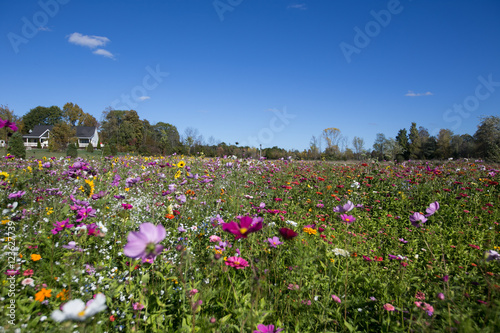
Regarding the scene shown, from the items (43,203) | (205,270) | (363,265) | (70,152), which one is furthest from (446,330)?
(70,152)

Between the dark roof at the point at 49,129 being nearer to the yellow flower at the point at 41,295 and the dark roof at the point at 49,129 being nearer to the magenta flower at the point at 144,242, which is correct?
the yellow flower at the point at 41,295

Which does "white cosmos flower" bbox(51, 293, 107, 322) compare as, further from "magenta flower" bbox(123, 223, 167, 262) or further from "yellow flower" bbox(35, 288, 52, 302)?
"yellow flower" bbox(35, 288, 52, 302)

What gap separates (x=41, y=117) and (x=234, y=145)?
60474mm

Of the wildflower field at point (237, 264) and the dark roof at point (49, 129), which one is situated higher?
the dark roof at point (49, 129)

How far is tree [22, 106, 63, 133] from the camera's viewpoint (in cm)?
6009

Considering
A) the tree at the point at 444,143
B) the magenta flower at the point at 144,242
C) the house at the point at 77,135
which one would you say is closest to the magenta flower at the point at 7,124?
the magenta flower at the point at 144,242

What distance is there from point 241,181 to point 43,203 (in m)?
3.66

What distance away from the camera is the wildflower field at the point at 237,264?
1332mm

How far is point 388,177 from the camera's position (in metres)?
5.81

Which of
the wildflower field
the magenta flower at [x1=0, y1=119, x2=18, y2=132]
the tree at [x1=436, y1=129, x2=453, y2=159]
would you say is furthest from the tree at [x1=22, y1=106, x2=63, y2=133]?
the tree at [x1=436, y1=129, x2=453, y2=159]

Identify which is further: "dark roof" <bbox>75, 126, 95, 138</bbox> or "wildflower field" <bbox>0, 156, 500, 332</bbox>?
"dark roof" <bbox>75, 126, 95, 138</bbox>

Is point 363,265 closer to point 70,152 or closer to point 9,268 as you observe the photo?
point 9,268

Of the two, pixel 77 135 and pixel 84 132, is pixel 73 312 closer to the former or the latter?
pixel 77 135

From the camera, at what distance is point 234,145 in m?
31.3
